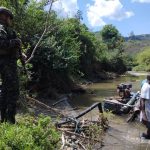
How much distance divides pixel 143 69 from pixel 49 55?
2555 inches

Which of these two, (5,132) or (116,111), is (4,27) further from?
(116,111)

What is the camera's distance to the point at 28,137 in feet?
20.6

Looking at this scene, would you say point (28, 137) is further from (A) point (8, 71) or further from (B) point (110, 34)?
(B) point (110, 34)

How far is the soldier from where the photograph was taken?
762cm

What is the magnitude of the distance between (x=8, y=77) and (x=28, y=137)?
176 cm

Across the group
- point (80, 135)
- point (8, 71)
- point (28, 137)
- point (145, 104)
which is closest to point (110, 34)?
point (145, 104)

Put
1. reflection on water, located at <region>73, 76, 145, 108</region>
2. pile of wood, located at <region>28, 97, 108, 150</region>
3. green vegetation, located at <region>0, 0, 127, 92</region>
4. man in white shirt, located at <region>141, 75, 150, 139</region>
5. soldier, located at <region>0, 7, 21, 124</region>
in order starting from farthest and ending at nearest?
reflection on water, located at <region>73, 76, 145, 108</region> < green vegetation, located at <region>0, 0, 127, 92</region> < man in white shirt, located at <region>141, 75, 150, 139</region> < pile of wood, located at <region>28, 97, 108, 150</region> < soldier, located at <region>0, 7, 21, 124</region>

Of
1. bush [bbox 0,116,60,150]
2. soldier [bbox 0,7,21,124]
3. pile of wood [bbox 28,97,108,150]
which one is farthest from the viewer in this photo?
pile of wood [bbox 28,97,108,150]

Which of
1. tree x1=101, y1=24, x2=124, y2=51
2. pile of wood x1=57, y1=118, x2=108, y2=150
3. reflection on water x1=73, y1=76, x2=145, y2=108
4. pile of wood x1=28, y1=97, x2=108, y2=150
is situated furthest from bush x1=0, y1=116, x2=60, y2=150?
tree x1=101, y1=24, x2=124, y2=51

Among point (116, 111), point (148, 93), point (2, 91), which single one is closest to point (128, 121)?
point (116, 111)

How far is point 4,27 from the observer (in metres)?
7.65

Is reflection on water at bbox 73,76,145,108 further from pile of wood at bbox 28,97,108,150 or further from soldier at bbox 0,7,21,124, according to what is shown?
soldier at bbox 0,7,21,124

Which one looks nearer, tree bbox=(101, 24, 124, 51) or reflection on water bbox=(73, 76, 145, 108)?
reflection on water bbox=(73, 76, 145, 108)

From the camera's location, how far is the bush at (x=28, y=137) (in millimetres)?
6008
